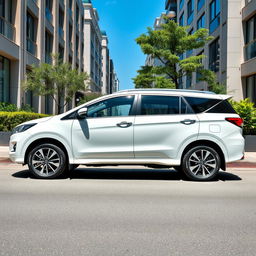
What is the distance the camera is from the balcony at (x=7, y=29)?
1762cm

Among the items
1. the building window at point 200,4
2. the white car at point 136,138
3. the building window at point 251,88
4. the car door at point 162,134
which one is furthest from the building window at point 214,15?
the car door at point 162,134

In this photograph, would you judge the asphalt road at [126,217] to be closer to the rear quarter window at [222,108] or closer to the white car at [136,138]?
the white car at [136,138]

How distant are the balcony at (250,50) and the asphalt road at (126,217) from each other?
542 inches

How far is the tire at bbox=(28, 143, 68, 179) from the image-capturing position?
7238mm

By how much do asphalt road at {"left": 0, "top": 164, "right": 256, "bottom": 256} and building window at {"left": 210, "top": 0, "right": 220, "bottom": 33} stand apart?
63.4ft

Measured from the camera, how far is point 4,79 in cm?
1869

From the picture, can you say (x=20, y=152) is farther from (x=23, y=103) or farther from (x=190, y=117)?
(x=23, y=103)

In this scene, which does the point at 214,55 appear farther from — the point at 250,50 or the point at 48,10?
the point at 48,10

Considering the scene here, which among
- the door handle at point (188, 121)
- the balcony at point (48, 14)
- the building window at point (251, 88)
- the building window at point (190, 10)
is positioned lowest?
the door handle at point (188, 121)

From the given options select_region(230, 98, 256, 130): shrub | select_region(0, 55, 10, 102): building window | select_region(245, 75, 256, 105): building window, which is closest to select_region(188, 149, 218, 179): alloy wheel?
select_region(230, 98, 256, 130): shrub

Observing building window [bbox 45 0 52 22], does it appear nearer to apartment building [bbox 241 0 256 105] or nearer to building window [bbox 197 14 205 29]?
building window [bbox 197 14 205 29]

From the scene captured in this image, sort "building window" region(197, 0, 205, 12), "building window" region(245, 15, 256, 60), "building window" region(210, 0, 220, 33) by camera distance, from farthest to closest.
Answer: "building window" region(197, 0, 205, 12) < "building window" region(210, 0, 220, 33) < "building window" region(245, 15, 256, 60)

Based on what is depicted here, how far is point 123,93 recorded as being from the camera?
7430mm

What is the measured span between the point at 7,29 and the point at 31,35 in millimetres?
4542
